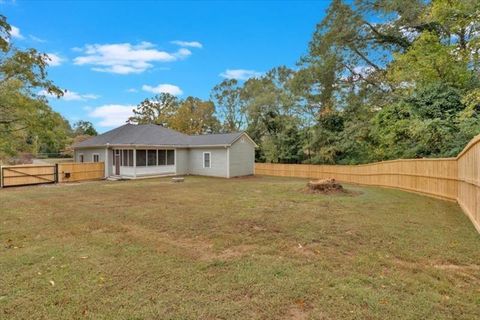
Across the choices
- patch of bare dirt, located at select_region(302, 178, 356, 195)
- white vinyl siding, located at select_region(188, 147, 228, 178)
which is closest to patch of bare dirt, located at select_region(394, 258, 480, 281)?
patch of bare dirt, located at select_region(302, 178, 356, 195)

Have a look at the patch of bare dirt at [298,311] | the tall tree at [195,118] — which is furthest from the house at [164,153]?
the patch of bare dirt at [298,311]

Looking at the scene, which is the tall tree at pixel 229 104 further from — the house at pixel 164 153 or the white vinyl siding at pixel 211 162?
the white vinyl siding at pixel 211 162

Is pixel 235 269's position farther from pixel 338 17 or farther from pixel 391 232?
pixel 338 17

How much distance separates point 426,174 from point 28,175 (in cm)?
1879

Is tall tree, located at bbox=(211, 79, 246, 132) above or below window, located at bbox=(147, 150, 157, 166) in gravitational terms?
above

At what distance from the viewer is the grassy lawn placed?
285cm

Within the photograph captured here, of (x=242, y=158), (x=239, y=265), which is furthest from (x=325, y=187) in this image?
(x=242, y=158)

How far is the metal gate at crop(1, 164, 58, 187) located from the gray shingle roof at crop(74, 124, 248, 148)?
3.61 m

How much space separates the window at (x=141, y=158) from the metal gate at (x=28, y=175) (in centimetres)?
454

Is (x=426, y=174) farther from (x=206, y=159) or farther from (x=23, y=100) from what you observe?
(x=23, y=100)

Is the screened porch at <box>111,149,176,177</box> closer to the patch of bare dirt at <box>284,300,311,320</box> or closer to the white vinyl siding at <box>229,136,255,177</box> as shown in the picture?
the white vinyl siding at <box>229,136,255,177</box>

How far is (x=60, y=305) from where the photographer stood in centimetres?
291

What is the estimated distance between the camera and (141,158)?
18172 mm

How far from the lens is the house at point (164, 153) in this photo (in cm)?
1809
